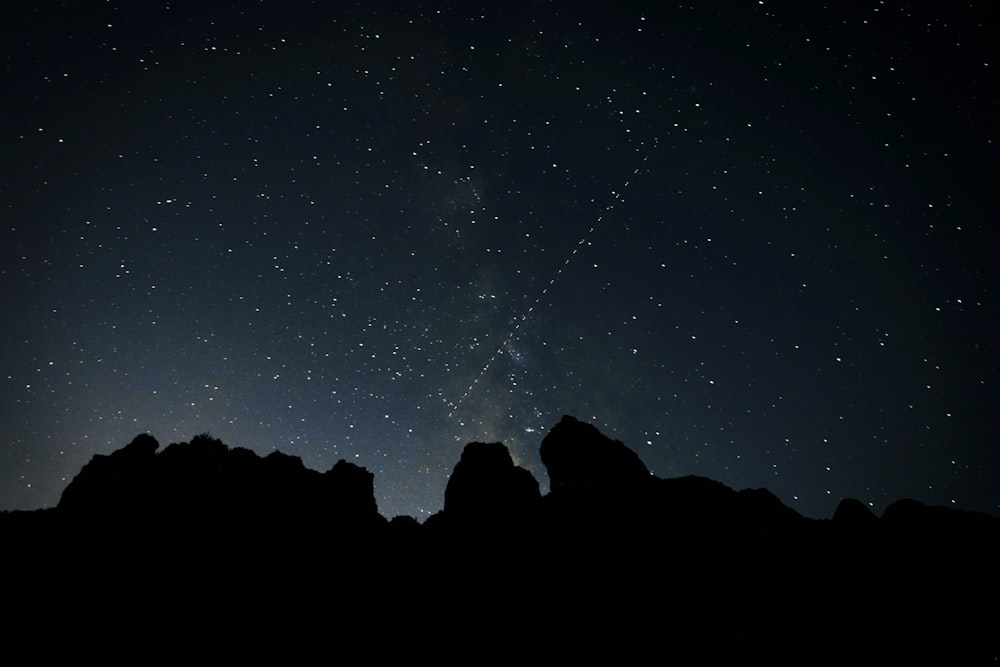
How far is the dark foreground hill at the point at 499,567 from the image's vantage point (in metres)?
23.1

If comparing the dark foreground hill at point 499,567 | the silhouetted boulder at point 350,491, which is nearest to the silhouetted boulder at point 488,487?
the dark foreground hill at point 499,567

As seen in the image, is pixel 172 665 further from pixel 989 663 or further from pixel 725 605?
pixel 989 663

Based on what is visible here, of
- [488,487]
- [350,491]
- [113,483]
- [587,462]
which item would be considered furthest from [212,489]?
[587,462]

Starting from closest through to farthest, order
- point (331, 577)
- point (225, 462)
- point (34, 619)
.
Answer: point (34, 619), point (331, 577), point (225, 462)

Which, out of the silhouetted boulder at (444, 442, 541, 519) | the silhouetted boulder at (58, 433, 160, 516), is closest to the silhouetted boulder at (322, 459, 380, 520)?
the silhouetted boulder at (444, 442, 541, 519)

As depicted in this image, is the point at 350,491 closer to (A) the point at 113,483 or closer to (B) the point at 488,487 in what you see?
(B) the point at 488,487

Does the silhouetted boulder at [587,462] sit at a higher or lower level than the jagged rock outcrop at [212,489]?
higher

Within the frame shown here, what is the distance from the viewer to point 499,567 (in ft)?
85.4

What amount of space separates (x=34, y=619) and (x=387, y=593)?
52.6 feet

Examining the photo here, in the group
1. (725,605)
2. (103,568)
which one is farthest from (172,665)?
(725,605)

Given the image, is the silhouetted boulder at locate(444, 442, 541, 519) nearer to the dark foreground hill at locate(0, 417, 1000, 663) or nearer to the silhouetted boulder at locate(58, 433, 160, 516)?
the dark foreground hill at locate(0, 417, 1000, 663)

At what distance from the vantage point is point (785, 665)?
22.1 metres

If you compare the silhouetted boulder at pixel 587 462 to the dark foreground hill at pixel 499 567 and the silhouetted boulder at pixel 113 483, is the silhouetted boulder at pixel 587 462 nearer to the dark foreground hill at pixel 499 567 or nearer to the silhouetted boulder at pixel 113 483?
the dark foreground hill at pixel 499 567

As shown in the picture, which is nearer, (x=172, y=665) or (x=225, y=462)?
(x=172, y=665)
